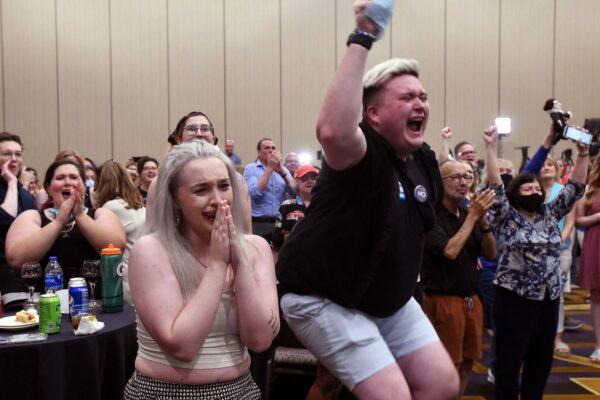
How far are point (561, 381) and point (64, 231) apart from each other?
308 cm

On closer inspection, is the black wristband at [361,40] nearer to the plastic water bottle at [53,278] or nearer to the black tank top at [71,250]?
the plastic water bottle at [53,278]

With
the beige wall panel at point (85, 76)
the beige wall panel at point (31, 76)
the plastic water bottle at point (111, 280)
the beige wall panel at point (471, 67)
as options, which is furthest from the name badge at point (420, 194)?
the beige wall panel at point (31, 76)

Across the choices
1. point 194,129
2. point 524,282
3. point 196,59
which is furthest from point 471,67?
point 194,129

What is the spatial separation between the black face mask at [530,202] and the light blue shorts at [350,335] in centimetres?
150

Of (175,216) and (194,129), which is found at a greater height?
(194,129)

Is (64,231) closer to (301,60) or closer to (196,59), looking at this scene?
(196,59)

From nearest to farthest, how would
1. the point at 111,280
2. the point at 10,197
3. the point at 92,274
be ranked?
1. the point at 111,280
2. the point at 92,274
3. the point at 10,197

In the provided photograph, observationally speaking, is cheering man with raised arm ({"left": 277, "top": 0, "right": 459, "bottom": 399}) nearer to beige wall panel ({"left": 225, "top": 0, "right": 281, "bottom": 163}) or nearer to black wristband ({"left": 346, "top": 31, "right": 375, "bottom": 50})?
black wristband ({"left": 346, "top": 31, "right": 375, "bottom": 50})

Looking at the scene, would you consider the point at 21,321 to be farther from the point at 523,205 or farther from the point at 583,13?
the point at 583,13

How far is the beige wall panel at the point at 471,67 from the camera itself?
32.0ft

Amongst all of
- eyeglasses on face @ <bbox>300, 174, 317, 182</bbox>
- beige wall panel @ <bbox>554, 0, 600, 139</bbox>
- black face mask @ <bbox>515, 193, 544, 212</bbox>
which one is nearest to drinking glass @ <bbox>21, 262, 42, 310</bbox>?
eyeglasses on face @ <bbox>300, 174, 317, 182</bbox>

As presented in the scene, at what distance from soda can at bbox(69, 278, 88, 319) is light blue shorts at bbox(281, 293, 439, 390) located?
35.5 inches

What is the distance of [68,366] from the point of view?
6.58 ft

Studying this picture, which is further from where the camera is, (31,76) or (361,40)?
(31,76)
